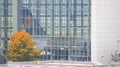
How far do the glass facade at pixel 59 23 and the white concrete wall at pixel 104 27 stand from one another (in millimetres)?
1180

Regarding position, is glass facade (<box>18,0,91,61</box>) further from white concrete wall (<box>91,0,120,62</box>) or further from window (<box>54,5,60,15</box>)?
white concrete wall (<box>91,0,120,62</box>)

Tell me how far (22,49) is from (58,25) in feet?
32.5

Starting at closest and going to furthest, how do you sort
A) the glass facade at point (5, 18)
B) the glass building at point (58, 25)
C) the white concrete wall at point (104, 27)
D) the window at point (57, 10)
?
the white concrete wall at point (104, 27)
the glass building at point (58, 25)
the window at point (57, 10)
the glass facade at point (5, 18)

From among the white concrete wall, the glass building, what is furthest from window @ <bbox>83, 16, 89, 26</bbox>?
the white concrete wall

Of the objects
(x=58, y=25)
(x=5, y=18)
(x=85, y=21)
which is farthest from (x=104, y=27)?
(x=5, y=18)

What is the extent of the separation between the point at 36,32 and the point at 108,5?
985cm

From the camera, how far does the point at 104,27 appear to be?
50.4 metres

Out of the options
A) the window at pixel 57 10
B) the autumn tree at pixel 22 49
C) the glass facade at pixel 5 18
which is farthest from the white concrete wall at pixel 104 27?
the glass facade at pixel 5 18

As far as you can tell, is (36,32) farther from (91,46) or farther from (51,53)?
(91,46)

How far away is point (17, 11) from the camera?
2040 inches

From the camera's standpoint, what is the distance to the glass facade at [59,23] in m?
51.2

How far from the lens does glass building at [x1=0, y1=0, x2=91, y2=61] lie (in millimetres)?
51156

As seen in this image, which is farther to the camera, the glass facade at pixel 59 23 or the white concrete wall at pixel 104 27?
the glass facade at pixel 59 23

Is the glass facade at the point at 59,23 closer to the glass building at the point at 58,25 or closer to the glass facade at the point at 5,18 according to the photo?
the glass building at the point at 58,25
